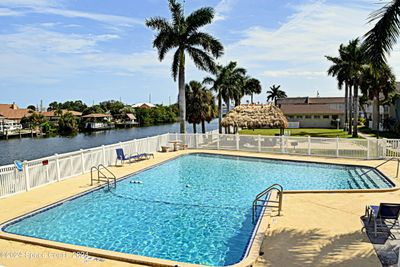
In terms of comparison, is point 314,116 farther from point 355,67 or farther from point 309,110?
point 355,67

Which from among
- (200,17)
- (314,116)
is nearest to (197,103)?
(200,17)

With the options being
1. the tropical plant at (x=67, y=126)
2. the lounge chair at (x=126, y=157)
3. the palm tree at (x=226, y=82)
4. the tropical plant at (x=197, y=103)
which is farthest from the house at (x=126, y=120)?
the lounge chair at (x=126, y=157)

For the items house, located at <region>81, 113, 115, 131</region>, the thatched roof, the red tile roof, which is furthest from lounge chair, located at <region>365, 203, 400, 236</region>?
house, located at <region>81, 113, 115, 131</region>

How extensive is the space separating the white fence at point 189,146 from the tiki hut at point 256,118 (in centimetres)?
322

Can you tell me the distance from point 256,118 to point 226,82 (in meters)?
10.4

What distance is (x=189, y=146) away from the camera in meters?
22.0

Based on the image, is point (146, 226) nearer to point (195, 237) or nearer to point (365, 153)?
point (195, 237)

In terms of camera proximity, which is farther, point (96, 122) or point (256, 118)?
point (96, 122)

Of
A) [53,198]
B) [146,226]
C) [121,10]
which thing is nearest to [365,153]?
[146,226]

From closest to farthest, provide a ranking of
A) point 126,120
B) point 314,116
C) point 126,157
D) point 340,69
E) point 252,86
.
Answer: point 126,157, point 340,69, point 314,116, point 252,86, point 126,120

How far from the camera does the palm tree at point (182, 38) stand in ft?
75.6

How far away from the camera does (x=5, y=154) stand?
44.0 m

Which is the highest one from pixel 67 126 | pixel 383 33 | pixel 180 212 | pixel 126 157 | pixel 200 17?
pixel 200 17

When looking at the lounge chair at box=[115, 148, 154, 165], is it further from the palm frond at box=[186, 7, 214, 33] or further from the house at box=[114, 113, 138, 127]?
the house at box=[114, 113, 138, 127]
